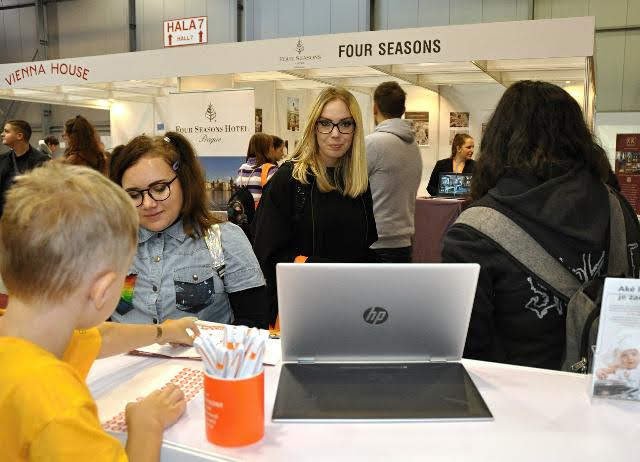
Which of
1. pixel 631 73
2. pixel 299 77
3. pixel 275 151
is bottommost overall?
pixel 275 151

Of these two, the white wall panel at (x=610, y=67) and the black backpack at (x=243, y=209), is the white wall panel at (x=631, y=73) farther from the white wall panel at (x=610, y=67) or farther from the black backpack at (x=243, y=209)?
the black backpack at (x=243, y=209)

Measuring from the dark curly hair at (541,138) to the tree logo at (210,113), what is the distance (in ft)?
13.0

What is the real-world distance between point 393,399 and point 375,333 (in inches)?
6.3

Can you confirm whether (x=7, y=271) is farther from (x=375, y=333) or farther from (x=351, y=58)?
(x=351, y=58)

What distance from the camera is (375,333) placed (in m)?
1.19

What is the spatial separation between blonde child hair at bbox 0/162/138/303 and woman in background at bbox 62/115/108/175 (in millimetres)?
3300

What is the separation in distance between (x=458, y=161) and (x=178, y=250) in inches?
156

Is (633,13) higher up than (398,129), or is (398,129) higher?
(633,13)

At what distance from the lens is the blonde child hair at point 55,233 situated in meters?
0.84

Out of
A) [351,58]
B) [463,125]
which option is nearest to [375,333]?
[351,58]

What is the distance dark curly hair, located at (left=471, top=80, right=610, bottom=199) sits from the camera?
4.93 ft

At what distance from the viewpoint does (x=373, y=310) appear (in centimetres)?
116

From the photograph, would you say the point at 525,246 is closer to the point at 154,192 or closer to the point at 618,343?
the point at 618,343

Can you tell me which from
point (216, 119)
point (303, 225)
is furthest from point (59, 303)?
point (216, 119)
